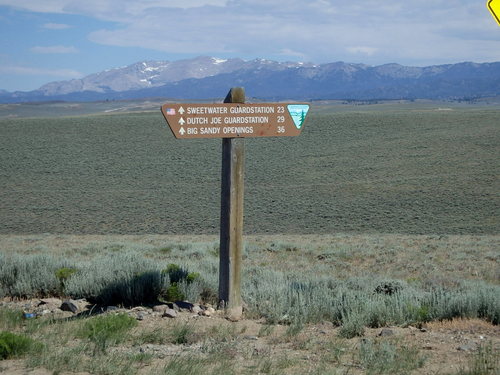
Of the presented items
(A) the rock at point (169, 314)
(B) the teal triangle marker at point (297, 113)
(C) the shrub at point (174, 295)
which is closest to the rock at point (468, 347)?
(A) the rock at point (169, 314)

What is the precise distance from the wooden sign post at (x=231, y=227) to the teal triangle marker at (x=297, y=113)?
0.78m

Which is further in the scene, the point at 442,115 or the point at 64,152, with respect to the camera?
the point at 442,115

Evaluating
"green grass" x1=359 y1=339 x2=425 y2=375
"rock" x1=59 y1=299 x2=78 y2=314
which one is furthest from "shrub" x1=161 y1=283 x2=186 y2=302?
"green grass" x1=359 y1=339 x2=425 y2=375

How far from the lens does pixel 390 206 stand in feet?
115

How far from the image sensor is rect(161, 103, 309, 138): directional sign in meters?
6.54

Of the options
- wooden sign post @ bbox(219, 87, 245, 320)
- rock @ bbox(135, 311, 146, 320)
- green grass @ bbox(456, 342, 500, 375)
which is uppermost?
wooden sign post @ bbox(219, 87, 245, 320)

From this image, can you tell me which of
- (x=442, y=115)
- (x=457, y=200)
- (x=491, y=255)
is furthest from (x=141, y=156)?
(x=491, y=255)

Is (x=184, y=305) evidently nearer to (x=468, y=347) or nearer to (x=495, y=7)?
(x=468, y=347)

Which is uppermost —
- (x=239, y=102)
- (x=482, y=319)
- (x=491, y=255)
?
(x=239, y=102)

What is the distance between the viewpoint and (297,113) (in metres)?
7.21

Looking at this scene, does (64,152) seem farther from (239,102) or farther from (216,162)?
(239,102)

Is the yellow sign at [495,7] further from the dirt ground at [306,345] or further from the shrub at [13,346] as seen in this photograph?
the shrub at [13,346]

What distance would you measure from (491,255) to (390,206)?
20.3 meters

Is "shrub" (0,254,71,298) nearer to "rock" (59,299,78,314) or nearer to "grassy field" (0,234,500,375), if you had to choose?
"grassy field" (0,234,500,375)
